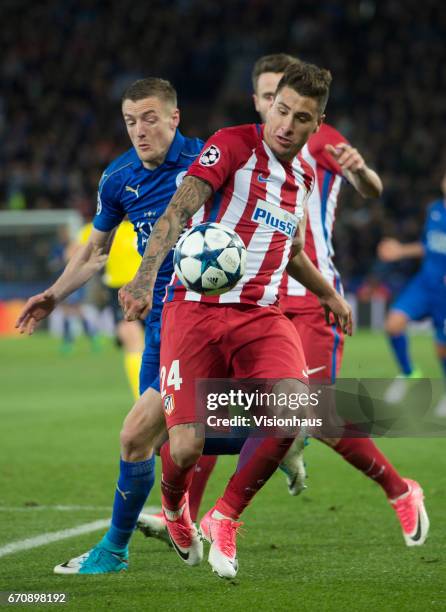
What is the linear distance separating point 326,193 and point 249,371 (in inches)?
69.6

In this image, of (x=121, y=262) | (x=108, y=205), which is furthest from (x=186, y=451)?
(x=121, y=262)

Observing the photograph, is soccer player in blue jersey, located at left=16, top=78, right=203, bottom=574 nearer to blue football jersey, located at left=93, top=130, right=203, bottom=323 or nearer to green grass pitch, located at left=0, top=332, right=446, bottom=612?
blue football jersey, located at left=93, top=130, right=203, bottom=323

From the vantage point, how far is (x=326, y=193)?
590 centimetres

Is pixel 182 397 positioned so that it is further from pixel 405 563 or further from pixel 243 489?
pixel 405 563

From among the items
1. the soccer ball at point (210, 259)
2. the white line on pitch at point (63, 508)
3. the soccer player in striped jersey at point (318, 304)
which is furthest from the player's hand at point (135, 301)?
the white line on pitch at point (63, 508)

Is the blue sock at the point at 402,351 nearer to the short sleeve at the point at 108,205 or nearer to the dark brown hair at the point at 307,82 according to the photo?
the short sleeve at the point at 108,205

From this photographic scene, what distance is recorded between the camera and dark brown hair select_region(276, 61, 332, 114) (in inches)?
179

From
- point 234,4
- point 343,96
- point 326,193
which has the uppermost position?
point 326,193

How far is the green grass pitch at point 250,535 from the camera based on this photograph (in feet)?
13.7

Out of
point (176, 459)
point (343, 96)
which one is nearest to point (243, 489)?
point (176, 459)

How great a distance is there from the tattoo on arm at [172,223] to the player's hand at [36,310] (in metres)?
0.84

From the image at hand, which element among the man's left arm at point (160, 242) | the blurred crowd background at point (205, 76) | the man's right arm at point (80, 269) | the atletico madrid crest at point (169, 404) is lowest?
the blurred crowd background at point (205, 76)

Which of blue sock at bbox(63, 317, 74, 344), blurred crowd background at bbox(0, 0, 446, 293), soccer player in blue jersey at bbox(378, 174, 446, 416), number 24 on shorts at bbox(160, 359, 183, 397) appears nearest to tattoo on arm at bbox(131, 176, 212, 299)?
number 24 on shorts at bbox(160, 359, 183, 397)

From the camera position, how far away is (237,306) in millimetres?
4477
